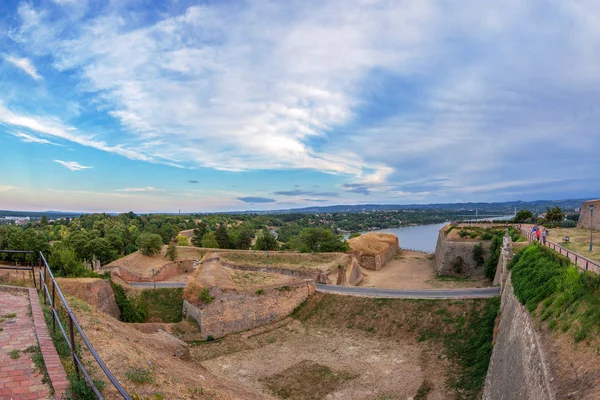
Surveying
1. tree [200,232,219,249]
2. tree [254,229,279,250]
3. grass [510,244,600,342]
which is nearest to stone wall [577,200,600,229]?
grass [510,244,600,342]

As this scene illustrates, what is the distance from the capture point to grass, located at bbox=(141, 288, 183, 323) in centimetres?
2561

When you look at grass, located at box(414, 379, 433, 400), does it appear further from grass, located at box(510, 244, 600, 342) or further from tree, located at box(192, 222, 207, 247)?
tree, located at box(192, 222, 207, 247)

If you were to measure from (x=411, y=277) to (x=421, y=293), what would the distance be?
14210 millimetres

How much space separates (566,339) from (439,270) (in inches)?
1136

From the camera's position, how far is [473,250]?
110 feet

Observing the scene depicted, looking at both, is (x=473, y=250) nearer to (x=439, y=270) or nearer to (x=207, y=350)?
(x=439, y=270)

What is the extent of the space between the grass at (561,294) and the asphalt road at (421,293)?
5.66m

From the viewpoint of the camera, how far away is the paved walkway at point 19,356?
5.08 metres

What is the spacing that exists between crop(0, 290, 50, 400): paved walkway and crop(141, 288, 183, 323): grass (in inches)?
679

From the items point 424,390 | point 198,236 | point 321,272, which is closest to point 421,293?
point 321,272

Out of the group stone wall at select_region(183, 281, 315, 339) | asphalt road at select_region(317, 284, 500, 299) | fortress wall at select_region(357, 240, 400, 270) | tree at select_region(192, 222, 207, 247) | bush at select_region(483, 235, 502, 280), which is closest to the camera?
asphalt road at select_region(317, 284, 500, 299)

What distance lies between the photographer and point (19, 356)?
6086 mm

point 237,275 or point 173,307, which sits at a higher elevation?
point 237,275

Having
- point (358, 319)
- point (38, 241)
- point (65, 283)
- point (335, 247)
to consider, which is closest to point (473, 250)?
point (335, 247)
